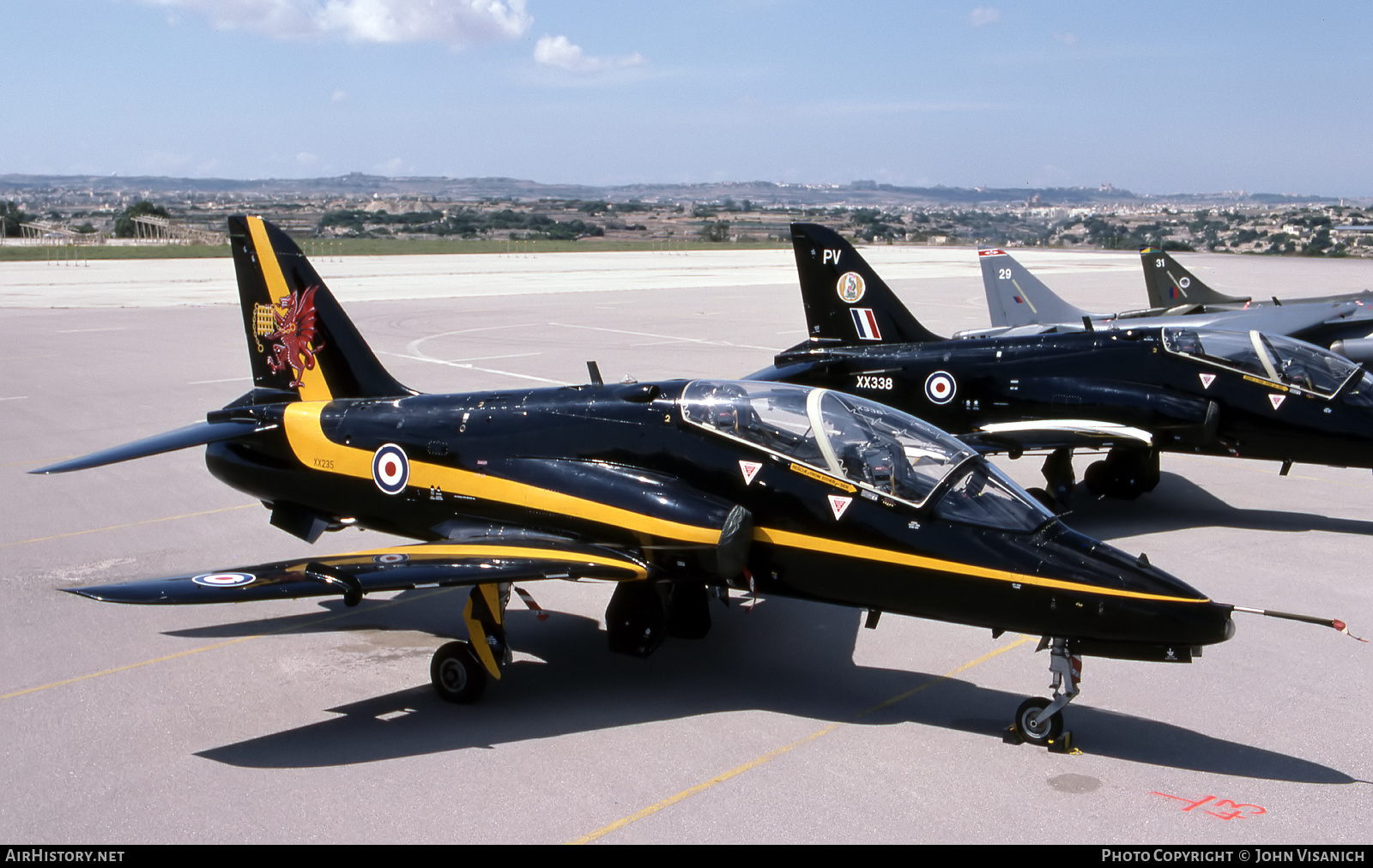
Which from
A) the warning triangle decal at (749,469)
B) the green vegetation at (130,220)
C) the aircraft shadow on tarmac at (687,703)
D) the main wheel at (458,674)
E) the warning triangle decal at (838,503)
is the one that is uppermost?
the green vegetation at (130,220)

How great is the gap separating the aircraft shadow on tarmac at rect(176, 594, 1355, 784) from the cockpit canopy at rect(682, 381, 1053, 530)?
1.69 metres

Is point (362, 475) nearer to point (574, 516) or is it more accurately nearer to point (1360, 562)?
point (574, 516)

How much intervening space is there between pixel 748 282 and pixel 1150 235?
7252 cm

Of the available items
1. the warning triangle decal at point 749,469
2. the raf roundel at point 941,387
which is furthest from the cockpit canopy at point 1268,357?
the warning triangle decal at point 749,469

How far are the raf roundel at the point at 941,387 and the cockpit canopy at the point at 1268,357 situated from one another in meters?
2.83

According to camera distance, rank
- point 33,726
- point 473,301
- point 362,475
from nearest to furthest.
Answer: point 33,726 < point 362,475 < point 473,301

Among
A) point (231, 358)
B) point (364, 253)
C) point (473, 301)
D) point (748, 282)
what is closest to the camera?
point (231, 358)

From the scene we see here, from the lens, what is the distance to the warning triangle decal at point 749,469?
9.18m

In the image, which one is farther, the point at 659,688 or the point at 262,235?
the point at 262,235

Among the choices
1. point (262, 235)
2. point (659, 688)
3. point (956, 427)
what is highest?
point (262, 235)

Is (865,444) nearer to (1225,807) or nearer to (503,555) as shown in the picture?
(503,555)

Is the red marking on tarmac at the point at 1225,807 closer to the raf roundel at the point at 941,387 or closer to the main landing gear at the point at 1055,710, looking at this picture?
the main landing gear at the point at 1055,710

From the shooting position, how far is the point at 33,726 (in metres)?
8.66
